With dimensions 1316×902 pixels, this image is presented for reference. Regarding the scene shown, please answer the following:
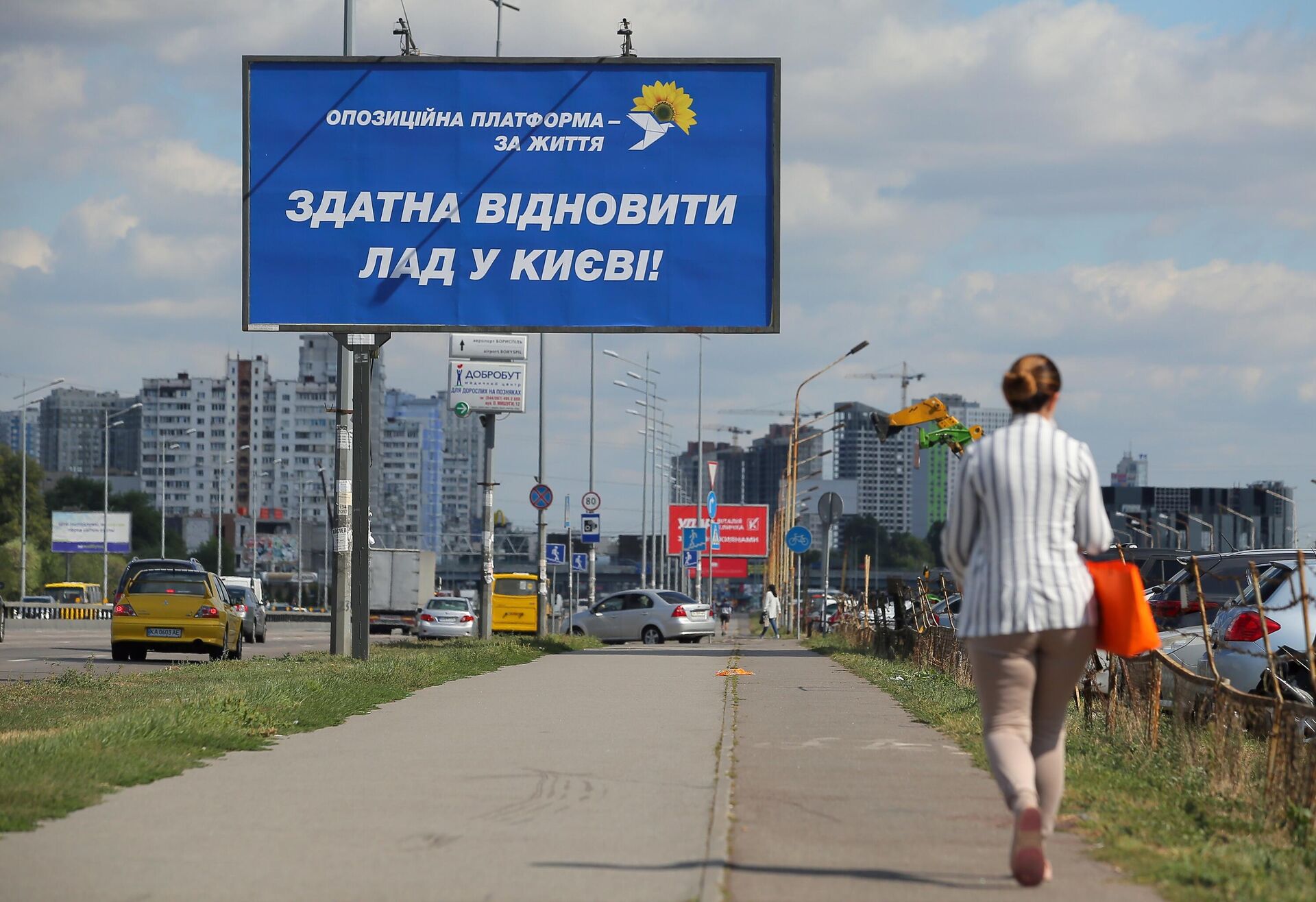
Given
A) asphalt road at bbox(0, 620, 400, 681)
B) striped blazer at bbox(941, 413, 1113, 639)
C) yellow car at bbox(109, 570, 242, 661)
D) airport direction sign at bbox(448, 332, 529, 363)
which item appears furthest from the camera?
airport direction sign at bbox(448, 332, 529, 363)

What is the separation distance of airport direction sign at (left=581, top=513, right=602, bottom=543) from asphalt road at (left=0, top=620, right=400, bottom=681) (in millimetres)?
7166

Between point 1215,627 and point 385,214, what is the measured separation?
1184cm

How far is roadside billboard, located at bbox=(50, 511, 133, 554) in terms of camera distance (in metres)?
103

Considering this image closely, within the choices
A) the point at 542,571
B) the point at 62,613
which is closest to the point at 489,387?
the point at 542,571

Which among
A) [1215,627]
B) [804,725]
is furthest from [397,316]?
[1215,627]

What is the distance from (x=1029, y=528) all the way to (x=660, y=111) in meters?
15.7

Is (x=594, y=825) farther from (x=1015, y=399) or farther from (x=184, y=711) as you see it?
(x=184, y=711)

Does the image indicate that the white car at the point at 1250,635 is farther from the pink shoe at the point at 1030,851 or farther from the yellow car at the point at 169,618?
the yellow car at the point at 169,618

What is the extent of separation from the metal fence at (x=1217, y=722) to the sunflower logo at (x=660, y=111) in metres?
9.53

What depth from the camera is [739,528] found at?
84.0 m

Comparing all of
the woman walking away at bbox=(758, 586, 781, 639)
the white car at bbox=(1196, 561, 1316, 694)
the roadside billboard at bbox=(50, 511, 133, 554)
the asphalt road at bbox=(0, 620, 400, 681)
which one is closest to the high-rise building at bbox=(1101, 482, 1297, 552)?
the roadside billboard at bbox=(50, 511, 133, 554)

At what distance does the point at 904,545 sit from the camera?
7549 inches

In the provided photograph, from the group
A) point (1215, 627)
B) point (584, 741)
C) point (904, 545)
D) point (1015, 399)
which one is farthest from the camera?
point (904, 545)

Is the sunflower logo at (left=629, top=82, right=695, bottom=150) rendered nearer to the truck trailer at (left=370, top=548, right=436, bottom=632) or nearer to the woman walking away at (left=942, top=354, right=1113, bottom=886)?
the woman walking away at (left=942, top=354, right=1113, bottom=886)
